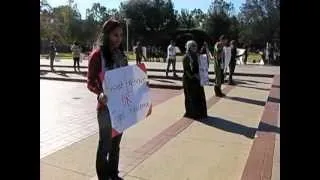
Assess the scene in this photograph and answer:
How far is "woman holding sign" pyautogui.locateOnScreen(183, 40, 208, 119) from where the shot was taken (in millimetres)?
10258

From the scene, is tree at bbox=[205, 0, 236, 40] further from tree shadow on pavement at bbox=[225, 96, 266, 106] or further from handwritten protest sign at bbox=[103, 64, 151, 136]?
handwritten protest sign at bbox=[103, 64, 151, 136]

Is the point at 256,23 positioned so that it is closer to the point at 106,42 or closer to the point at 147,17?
the point at 147,17

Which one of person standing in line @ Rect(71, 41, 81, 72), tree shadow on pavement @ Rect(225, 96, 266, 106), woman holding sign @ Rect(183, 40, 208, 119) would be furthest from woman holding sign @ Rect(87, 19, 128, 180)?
person standing in line @ Rect(71, 41, 81, 72)

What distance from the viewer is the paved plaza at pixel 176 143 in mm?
6020

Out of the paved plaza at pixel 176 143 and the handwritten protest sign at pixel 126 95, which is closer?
the handwritten protest sign at pixel 126 95

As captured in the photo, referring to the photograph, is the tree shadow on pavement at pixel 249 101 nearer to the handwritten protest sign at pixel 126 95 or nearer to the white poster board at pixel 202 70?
the white poster board at pixel 202 70

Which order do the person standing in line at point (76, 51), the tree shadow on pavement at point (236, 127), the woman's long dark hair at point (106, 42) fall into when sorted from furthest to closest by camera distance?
the person standing in line at point (76, 51), the tree shadow on pavement at point (236, 127), the woman's long dark hair at point (106, 42)

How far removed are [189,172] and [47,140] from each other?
306cm

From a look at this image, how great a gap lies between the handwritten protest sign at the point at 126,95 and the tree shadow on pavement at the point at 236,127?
3.89 meters

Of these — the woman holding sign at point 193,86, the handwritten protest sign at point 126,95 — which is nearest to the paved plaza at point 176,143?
the woman holding sign at point 193,86

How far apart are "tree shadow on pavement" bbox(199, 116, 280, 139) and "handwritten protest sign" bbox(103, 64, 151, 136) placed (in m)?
3.89

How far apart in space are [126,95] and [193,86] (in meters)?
5.79

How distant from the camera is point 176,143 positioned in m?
7.75
